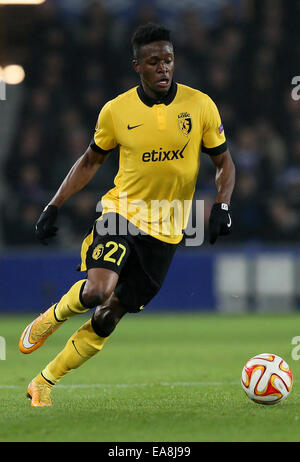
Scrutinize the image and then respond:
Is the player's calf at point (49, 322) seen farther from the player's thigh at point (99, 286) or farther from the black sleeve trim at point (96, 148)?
the black sleeve trim at point (96, 148)

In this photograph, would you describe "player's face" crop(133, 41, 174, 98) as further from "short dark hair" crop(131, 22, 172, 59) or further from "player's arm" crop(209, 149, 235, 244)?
"player's arm" crop(209, 149, 235, 244)

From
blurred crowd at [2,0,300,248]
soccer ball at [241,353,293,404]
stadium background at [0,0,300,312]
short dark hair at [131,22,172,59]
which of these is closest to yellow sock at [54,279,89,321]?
soccer ball at [241,353,293,404]

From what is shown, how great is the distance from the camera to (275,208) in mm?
13148

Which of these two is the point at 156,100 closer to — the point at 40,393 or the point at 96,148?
the point at 96,148

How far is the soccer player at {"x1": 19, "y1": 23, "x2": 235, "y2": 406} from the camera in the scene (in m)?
5.39

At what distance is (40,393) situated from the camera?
5.39 metres

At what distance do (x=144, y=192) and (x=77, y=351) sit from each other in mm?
1027

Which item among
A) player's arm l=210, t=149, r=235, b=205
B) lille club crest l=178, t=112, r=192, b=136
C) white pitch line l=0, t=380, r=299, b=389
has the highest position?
lille club crest l=178, t=112, r=192, b=136

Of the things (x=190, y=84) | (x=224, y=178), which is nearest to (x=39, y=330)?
(x=224, y=178)

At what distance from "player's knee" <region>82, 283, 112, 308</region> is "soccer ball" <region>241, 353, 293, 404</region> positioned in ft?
3.10

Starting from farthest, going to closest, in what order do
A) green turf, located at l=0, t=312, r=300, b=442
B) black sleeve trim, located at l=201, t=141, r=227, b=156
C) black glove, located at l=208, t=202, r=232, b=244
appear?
black sleeve trim, located at l=201, t=141, r=227, b=156, black glove, located at l=208, t=202, r=232, b=244, green turf, located at l=0, t=312, r=300, b=442

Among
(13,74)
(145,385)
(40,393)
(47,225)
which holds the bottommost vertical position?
(145,385)

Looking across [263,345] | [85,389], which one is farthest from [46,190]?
[85,389]
